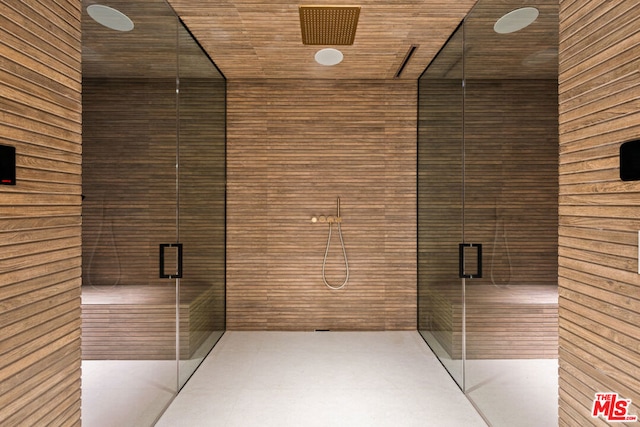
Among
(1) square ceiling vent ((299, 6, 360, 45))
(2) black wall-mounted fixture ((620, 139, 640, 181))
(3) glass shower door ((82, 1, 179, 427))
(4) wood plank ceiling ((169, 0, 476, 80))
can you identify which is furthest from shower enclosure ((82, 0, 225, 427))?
(2) black wall-mounted fixture ((620, 139, 640, 181))

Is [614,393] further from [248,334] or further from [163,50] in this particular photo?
[248,334]

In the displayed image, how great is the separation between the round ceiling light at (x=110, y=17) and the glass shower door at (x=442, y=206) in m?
2.20

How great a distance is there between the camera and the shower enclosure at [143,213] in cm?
186

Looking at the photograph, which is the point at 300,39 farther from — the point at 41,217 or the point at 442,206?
the point at 41,217

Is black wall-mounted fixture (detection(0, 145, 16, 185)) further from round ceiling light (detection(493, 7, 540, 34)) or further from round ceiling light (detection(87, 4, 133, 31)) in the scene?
round ceiling light (detection(493, 7, 540, 34))

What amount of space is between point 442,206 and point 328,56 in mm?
1695

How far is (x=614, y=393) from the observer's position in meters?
1.40

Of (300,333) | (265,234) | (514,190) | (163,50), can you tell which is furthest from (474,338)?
(163,50)

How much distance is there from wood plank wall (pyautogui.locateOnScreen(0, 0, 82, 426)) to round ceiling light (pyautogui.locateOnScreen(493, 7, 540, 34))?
2070 millimetres

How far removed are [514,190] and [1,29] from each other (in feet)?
7.31

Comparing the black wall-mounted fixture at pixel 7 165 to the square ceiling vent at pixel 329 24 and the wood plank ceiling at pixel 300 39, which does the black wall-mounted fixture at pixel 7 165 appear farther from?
the square ceiling vent at pixel 329 24

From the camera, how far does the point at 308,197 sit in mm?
4289

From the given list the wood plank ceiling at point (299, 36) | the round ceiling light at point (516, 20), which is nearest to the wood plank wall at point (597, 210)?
the round ceiling light at point (516, 20)

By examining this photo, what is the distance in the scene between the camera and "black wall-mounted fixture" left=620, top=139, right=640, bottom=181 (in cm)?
128
